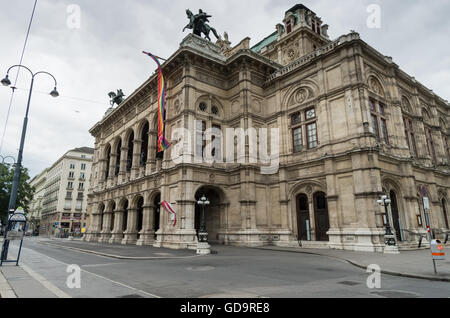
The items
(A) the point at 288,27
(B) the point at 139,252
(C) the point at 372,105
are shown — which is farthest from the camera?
(A) the point at 288,27

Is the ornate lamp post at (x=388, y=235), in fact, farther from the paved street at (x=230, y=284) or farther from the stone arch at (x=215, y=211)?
the stone arch at (x=215, y=211)

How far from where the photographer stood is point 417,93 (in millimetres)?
28797

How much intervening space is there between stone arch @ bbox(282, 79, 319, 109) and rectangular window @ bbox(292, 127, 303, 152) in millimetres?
2437

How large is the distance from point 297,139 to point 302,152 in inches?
64.1

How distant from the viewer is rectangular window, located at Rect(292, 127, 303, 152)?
81.3ft

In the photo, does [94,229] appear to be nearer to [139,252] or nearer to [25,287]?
[139,252]

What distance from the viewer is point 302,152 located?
2397cm

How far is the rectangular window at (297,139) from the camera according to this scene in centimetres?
2478

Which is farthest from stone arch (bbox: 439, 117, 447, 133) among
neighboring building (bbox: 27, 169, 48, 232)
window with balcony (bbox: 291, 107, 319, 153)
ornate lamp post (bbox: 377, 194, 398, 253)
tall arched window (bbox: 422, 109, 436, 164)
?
neighboring building (bbox: 27, 169, 48, 232)

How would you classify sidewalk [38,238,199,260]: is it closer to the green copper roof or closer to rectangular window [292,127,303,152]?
rectangular window [292,127,303,152]

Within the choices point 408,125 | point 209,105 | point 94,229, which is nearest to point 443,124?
point 408,125

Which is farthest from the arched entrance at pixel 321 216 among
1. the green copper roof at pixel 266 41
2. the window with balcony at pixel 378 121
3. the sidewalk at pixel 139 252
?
the green copper roof at pixel 266 41

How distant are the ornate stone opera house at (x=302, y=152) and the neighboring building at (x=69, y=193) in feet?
173

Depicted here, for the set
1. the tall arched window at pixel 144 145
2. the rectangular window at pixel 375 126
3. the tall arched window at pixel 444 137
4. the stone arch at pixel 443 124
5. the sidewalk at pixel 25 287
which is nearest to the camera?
the sidewalk at pixel 25 287
